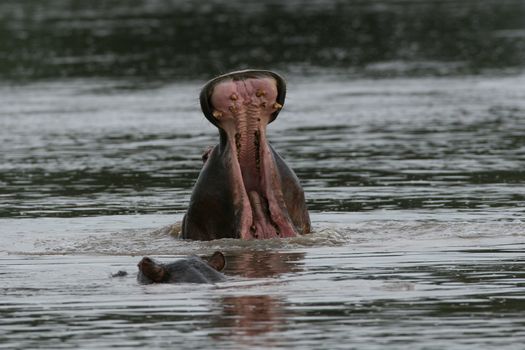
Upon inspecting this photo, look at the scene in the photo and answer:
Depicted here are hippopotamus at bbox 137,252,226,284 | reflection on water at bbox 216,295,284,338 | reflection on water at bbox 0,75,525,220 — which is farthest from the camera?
reflection on water at bbox 0,75,525,220

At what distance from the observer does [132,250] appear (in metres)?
11.9

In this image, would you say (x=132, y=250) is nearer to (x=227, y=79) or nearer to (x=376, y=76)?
(x=227, y=79)

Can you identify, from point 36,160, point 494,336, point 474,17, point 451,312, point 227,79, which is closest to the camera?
point 494,336

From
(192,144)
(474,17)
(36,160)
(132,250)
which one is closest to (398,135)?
(192,144)

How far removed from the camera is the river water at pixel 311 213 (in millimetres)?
8727

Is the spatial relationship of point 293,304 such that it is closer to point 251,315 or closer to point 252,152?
point 251,315

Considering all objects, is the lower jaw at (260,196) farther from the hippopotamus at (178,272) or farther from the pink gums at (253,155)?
the hippopotamus at (178,272)

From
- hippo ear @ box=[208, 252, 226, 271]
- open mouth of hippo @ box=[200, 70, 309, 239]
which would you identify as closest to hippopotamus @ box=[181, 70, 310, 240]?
open mouth of hippo @ box=[200, 70, 309, 239]

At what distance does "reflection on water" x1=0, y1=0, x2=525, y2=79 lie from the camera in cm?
3098

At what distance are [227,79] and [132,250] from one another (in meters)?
1.36

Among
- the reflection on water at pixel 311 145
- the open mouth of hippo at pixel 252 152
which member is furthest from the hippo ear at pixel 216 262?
the reflection on water at pixel 311 145

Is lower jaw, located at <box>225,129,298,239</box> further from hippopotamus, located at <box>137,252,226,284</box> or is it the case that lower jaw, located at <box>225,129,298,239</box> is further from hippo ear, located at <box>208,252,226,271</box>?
hippopotamus, located at <box>137,252,226,284</box>

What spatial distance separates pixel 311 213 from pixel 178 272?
12.8ft

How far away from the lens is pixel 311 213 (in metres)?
13.8
